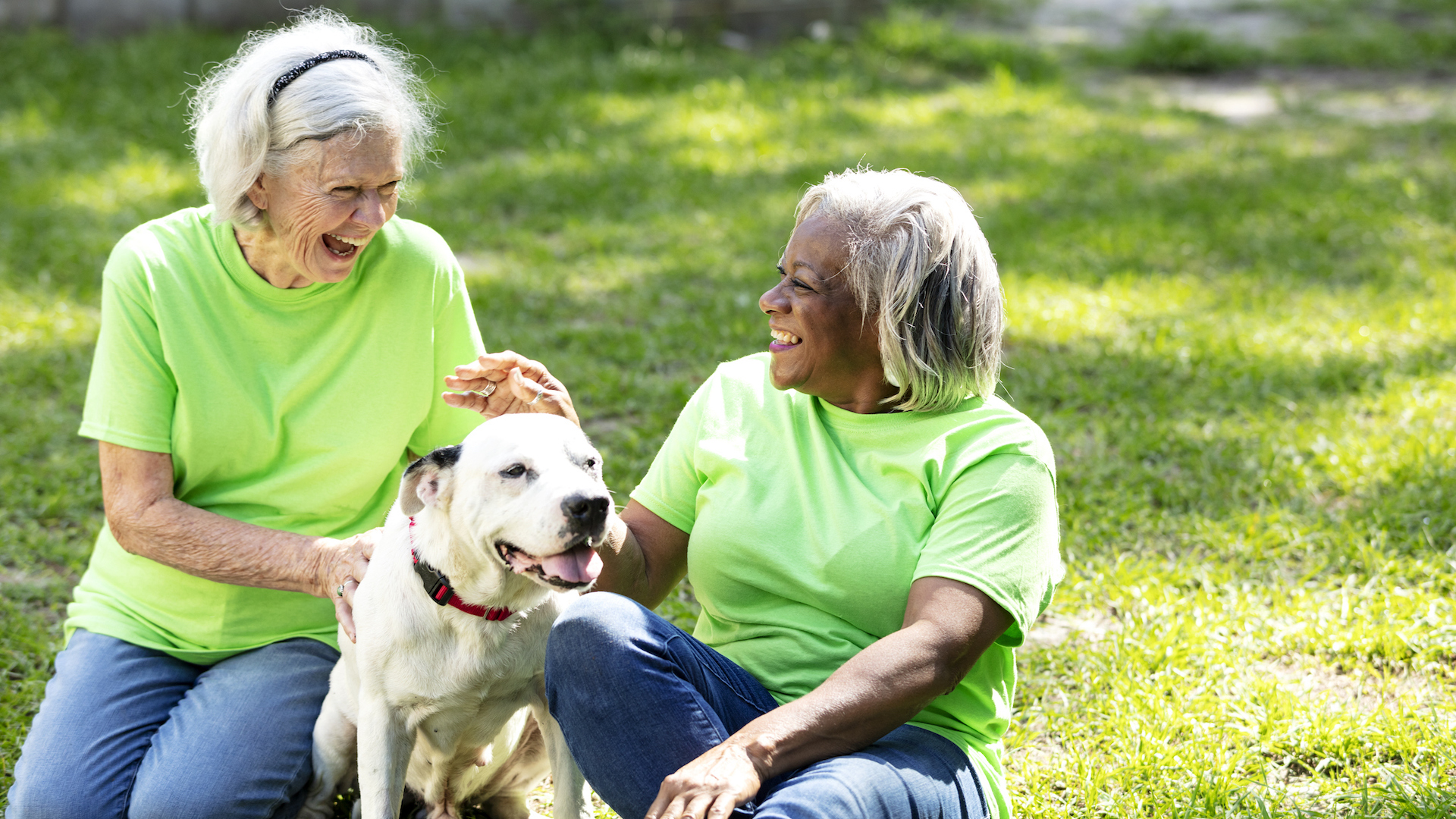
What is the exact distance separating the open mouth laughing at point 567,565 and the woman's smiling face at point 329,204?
2.85 ft

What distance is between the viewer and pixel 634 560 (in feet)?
Answer: 8.36

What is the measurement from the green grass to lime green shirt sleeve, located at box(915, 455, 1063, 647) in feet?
2.55

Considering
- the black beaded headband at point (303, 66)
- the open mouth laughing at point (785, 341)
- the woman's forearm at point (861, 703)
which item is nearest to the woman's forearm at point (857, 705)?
the woman's forearm at point (861, 703)

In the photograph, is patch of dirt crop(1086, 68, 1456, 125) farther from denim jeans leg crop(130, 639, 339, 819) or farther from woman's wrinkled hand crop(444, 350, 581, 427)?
denim jeans leg crop(130, 639, 339, 819)

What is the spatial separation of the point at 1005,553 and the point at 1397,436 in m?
2.94

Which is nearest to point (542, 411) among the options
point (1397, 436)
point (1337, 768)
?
point (1337, 768)

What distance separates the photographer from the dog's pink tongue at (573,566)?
7.06 feet

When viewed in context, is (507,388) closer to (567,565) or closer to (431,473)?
(431,473)

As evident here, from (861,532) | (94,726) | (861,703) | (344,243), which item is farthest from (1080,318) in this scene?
(94,726)

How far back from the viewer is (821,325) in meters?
2.39

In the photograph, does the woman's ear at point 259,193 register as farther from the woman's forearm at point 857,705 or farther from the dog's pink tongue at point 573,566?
the woman's forearm at point 857,705

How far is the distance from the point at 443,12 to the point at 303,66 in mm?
7011

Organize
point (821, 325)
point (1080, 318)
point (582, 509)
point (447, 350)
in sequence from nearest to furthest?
point (582, 509), point (821, 325), point (447, 350), point (1080, 318)

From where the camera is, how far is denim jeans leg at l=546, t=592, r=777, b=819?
2143 mm
